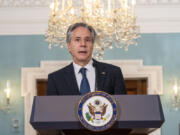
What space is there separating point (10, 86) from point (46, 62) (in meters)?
0.73

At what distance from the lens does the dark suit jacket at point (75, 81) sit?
1899mm

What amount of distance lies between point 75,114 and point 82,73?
1.42 ft

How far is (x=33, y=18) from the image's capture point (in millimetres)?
7453

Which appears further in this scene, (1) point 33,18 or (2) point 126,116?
(1) point 33,18

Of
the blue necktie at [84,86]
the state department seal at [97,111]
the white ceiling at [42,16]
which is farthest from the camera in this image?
the white ceiling at [42,16]

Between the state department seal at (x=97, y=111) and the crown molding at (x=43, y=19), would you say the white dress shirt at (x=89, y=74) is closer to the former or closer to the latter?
the state department seal at (x=97, y=111)

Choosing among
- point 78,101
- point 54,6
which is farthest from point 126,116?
point 54,6

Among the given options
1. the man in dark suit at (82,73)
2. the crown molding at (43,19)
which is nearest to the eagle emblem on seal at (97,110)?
the man in dark suit at (82,73)

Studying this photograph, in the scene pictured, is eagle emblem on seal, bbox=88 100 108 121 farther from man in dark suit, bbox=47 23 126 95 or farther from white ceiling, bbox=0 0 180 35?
white ceiling, bbox=0 0 180 35

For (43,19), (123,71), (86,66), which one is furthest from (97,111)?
(43,19)

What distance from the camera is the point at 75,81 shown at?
6.30ft

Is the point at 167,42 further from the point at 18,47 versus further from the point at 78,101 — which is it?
the point at 78,101

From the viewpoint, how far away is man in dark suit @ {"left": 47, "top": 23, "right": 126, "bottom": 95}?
1.90m

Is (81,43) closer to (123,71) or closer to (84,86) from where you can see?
(84,86)
